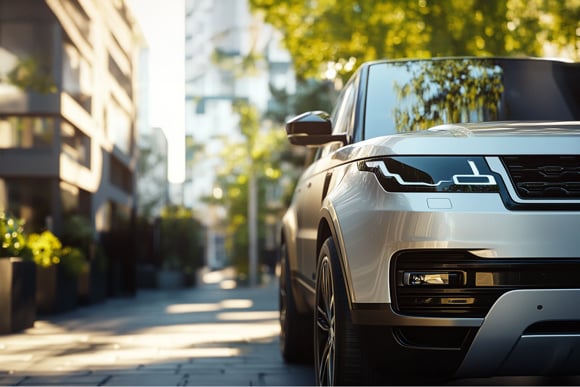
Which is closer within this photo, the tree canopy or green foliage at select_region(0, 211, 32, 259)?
green foliage at select_region(0, 211, 32, 259)

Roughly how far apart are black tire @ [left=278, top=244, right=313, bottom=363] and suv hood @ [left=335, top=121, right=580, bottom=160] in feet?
9.24

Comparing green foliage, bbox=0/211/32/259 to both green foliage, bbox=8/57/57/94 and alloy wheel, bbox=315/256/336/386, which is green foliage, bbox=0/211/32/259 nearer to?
green foliage, bbox=8/57/57/94

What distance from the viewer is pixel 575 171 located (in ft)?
11.5

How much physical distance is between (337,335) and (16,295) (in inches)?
285

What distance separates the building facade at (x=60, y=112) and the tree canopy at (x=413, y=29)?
425 cm

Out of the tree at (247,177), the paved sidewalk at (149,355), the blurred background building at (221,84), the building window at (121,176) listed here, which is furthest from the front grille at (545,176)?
the tree at (247,177)

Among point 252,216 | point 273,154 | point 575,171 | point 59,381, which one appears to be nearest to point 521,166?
point 575,171

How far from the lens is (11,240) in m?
Result: 10.6

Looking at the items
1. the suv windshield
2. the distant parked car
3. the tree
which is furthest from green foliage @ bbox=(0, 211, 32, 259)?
the tree

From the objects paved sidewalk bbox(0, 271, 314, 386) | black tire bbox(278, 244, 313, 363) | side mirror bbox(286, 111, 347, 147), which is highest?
side mirror bbox(286, 111, 347, 147)

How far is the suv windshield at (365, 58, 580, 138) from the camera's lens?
15.8 feet

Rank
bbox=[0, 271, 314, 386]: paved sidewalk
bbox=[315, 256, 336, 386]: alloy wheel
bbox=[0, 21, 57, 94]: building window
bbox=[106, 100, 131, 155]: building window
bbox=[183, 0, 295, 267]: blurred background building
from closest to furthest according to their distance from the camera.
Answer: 1. bbox=[315, 256, 336, 386]: alloy wheel
2. bbox=[0, 271, 314, 386]: paved sidewalk
3. bbox=[0, 21, 57, 94]: building window
4. bbox=[106, 100, 131, 155]: building window
5. bbox=[183, 0, 295, 267]: blurred background building

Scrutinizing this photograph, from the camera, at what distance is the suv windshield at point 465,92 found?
15.8 feet

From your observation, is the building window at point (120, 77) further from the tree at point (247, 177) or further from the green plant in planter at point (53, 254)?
the green plant in planter at point (53, 254)
